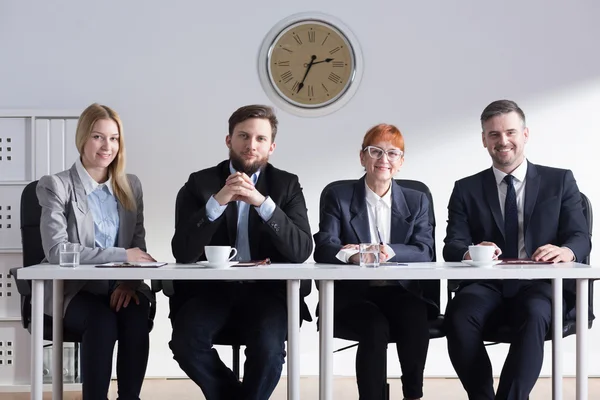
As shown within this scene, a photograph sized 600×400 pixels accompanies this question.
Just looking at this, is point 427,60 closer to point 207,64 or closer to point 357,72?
point 357,72

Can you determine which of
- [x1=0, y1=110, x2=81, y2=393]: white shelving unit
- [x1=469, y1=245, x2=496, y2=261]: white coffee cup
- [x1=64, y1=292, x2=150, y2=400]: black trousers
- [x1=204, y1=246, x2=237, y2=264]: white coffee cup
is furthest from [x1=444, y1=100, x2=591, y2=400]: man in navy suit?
[x1=0, y1=110, x2=81, y2=393]: white shelving unit

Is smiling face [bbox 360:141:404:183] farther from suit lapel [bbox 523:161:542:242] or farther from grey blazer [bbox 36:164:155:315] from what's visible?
grey blazer [bbox 36:164:155:315]

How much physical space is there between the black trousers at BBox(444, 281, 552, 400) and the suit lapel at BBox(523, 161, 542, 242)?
0.83 ft

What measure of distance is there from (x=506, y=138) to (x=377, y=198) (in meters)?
0.55

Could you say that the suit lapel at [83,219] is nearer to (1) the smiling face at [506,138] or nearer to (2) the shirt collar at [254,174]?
(2) the shirt collar at [254,174]

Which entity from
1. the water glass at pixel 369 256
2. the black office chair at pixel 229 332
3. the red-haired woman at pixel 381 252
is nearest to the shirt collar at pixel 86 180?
the black office chair at pixel 229 332

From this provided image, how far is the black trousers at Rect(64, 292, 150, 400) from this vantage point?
271cm

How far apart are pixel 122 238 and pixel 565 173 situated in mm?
1746

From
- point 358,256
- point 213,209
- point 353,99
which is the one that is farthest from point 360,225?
point 353,99

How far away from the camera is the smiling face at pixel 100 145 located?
3051 millimetres

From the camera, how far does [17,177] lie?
4074mm

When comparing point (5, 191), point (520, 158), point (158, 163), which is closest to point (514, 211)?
point (520, 158)

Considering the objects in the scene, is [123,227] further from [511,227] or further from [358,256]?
[511,227]

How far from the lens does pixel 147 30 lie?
4.44 meters
